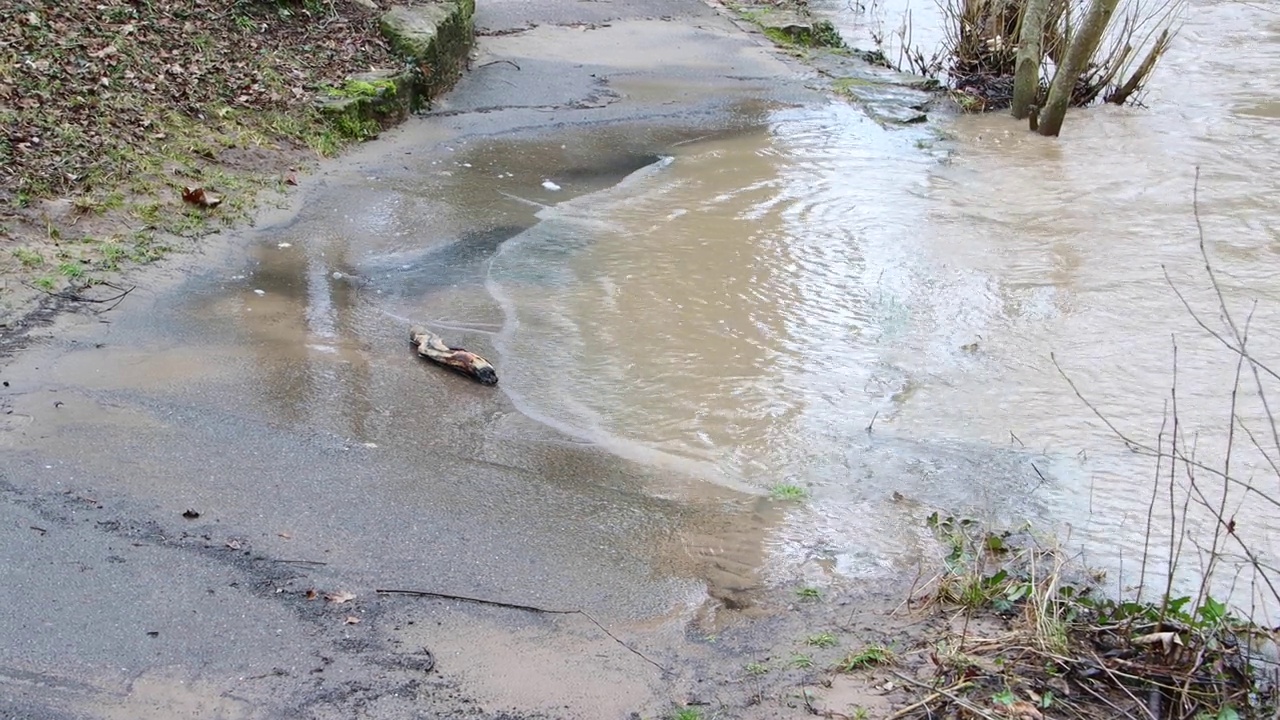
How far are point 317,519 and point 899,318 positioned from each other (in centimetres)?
419

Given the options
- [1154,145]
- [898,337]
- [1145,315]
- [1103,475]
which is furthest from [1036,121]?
[1103,475]

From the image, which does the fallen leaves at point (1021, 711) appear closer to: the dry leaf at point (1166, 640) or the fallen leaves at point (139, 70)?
the dry leaf at point (1166, 640)

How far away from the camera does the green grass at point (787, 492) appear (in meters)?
5.07

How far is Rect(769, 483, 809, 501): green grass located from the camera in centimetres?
507

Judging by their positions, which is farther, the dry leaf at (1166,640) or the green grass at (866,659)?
the green grass at (866,659)

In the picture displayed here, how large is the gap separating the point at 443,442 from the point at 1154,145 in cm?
926

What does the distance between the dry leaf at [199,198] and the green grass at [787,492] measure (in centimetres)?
483

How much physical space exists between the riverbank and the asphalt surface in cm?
44

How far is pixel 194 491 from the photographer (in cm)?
457

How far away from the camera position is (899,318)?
7.23 m

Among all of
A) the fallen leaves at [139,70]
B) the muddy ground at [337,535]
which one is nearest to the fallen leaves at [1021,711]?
the muddy ground at [337,535]

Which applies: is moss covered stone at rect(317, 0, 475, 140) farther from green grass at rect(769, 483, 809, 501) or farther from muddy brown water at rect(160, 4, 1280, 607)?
green grass at rect(769, 483, 809, 501)

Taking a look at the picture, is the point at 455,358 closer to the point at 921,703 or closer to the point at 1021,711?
the point at 921,703

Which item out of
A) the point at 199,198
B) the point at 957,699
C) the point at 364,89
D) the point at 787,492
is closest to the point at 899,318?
the point at 787,492
